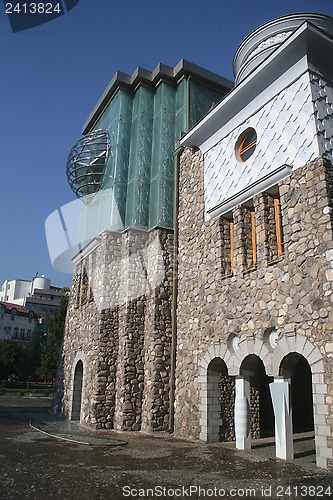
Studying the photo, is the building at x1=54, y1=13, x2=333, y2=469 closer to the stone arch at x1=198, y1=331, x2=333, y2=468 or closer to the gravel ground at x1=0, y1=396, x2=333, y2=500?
the stone arch at x1=198, y1=331, x2=333, y2=468

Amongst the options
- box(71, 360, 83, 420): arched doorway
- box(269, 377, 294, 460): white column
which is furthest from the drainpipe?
box(71, 360, 83, 420): arched doorway

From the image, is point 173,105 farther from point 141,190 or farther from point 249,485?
point 249,485

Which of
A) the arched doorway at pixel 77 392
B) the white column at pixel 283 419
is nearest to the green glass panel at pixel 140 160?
the arched doorway at pixel 77 392

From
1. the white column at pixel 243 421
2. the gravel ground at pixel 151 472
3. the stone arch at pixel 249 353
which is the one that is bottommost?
the gravel ground at pixel 151 472

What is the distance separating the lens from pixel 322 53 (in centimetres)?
777

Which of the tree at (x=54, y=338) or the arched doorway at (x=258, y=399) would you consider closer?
the arched doorway at (x=258, y=399)

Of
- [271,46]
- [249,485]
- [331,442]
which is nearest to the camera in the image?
[249,485]

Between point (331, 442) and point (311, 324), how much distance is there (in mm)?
1738

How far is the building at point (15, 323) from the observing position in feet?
170

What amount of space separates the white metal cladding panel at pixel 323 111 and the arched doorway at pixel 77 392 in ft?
32.8

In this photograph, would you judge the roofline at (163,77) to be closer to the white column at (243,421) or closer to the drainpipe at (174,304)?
the drainpipe at (174,304)

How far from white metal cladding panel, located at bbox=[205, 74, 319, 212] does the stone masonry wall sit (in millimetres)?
425

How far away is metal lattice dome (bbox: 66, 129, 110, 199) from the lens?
46.7 ft

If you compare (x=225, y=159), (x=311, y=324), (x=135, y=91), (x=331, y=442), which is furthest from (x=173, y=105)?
(x=331, y=442)
